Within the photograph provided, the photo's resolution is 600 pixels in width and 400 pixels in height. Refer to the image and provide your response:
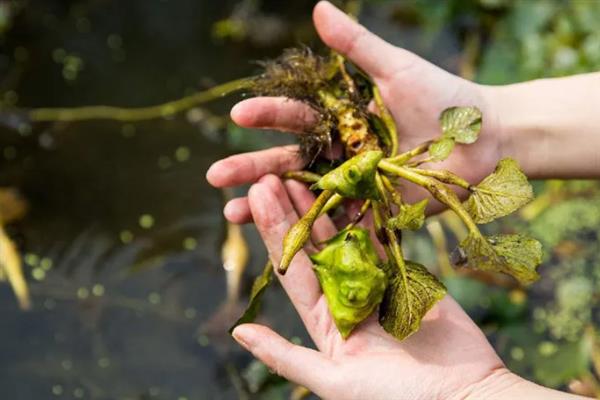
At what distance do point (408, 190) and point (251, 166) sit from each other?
1.06 ft

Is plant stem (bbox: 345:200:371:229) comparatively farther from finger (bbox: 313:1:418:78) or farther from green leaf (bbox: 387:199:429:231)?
finger (bbox: 313:1:418:78)

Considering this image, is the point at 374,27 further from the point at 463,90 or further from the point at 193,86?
the point at 463,90

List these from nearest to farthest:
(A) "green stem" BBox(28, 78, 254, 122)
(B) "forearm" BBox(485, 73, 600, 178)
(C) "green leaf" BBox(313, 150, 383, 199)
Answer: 1. (C) "green leaf" BBox(313, 150, 383, 199)
2. (B) "forearm" BBox(485, 73, 600, 178)
3. (A) "green stem" BBox(28, 78, 254, 122)

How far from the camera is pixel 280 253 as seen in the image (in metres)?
1.32

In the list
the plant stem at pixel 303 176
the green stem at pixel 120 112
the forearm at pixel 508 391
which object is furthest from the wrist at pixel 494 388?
the green stem at pixel 120 112

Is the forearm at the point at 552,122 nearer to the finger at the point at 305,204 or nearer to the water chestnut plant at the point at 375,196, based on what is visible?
the water chestnut plant at the point at 375,196

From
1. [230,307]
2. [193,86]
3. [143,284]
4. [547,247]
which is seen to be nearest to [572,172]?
[547,247]

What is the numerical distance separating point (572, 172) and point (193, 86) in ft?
4.25

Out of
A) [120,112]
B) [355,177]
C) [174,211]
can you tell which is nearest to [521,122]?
[355,177]

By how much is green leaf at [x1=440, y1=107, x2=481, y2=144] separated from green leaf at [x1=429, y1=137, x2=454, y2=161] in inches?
2.1

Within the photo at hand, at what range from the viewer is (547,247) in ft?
6.74

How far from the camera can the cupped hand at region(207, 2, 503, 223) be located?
1.46m

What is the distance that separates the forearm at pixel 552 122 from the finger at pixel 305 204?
16.9 inches

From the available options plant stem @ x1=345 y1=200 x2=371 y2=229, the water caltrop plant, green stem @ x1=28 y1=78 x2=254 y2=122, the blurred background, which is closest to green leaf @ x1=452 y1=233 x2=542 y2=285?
the water caltrop plant
